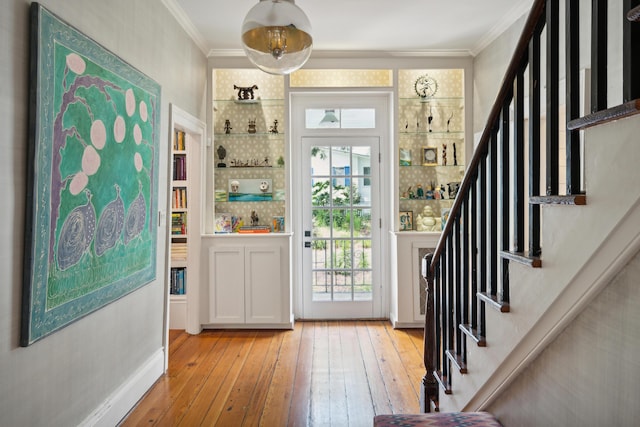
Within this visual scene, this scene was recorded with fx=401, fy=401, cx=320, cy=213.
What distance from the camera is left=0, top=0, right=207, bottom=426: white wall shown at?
150cm

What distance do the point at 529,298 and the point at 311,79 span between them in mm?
3618

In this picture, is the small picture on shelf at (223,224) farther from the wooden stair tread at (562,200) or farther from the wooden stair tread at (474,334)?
the wooden stair tread at (562,200)

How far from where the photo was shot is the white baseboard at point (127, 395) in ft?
7.07

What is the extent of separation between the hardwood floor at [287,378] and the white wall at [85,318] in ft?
1.15

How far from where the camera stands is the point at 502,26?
11.5 ft

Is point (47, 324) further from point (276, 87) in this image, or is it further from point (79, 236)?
point (276, 87)

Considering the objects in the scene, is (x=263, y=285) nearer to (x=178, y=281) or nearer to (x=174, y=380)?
(x=178, y=281)

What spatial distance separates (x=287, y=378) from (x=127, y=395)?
1064 millimetres

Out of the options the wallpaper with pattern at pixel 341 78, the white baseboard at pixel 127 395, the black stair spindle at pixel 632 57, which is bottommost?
the white baseboard at pixel 127 395

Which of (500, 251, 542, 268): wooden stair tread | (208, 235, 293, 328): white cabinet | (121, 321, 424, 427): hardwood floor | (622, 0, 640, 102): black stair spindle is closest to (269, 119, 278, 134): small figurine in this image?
(208, 235, 293, 328): white cabinet

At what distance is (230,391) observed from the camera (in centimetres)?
273

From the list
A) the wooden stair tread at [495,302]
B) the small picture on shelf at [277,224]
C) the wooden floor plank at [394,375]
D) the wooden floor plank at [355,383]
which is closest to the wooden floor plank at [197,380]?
the wooden floor plank at [355,383]

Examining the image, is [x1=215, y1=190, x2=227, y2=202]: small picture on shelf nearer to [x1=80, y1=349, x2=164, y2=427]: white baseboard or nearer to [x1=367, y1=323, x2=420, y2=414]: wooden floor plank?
[x1=80, y1=349, x2=164, y2=427]: white baseboard

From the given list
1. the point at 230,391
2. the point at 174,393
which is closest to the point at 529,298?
the point at 230,391
